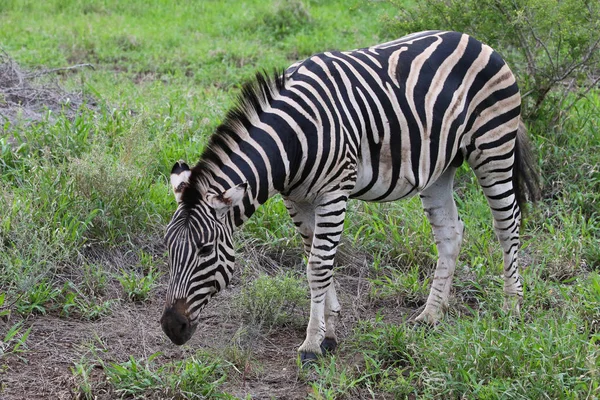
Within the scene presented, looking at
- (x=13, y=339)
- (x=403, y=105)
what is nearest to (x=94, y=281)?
(x=13, y=339)

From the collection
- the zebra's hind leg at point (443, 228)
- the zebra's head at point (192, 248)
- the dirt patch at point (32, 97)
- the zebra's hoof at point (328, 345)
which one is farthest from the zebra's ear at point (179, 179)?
the dirt patch at point (32, 97)

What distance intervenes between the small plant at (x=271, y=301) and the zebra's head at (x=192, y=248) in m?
1.04

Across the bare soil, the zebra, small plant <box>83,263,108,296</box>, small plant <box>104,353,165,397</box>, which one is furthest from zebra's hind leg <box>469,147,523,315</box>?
small plant <box>83,263,108,296</box>

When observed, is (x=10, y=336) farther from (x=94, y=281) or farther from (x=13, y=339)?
(x=94, y=281)

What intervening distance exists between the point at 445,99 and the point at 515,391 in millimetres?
1987

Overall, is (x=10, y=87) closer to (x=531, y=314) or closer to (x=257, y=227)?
(x=257, y=227)

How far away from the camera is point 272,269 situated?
20.7 ft

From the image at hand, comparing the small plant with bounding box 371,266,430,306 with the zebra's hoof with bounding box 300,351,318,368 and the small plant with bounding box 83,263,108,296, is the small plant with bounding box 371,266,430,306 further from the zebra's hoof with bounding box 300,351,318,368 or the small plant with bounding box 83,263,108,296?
the small plant with bounding box 83,263,108,296

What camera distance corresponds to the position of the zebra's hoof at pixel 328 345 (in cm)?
515

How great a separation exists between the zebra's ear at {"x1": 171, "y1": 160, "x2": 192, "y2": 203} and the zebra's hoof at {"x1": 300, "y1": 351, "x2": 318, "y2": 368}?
4.59 ft

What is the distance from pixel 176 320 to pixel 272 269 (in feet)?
6.65

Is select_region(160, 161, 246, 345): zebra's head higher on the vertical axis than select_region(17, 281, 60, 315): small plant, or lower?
higher

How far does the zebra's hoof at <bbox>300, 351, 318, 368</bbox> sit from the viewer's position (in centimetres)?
501

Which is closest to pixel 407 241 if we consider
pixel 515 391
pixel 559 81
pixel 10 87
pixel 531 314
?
pixel 531 314
